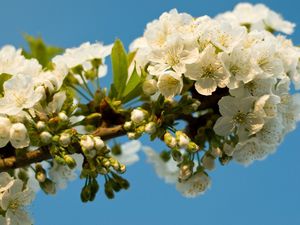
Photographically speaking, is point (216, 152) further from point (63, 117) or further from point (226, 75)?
point (63, 117)

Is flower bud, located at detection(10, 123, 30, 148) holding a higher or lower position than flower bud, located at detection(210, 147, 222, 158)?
lower

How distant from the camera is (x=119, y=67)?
377cm

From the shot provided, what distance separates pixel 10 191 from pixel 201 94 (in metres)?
1.36

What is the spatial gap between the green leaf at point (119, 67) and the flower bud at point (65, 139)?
67 cm

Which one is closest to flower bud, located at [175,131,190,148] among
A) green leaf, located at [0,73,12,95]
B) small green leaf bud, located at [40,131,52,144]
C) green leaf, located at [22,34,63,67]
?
small green leaf bud, located at [40,131,52,144]

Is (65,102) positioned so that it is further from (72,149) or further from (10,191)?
(10,191)

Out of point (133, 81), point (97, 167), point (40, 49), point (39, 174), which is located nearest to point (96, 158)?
point (97, 167)

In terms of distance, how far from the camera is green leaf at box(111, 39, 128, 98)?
12.3 feet

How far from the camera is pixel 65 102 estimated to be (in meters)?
3.46

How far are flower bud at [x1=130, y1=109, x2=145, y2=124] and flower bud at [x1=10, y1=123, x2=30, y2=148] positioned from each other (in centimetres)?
64

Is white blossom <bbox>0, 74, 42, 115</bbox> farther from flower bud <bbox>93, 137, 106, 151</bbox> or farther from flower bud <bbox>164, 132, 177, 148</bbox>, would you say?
flower bud <bbox>164, 132, 177, 148</bbox>

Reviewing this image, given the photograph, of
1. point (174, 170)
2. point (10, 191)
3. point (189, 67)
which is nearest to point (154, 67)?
point (189, 67)

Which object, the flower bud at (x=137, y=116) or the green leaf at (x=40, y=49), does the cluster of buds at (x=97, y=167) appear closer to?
the flower bud at (x=137, y=116)

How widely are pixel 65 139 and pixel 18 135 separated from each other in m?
0.27
